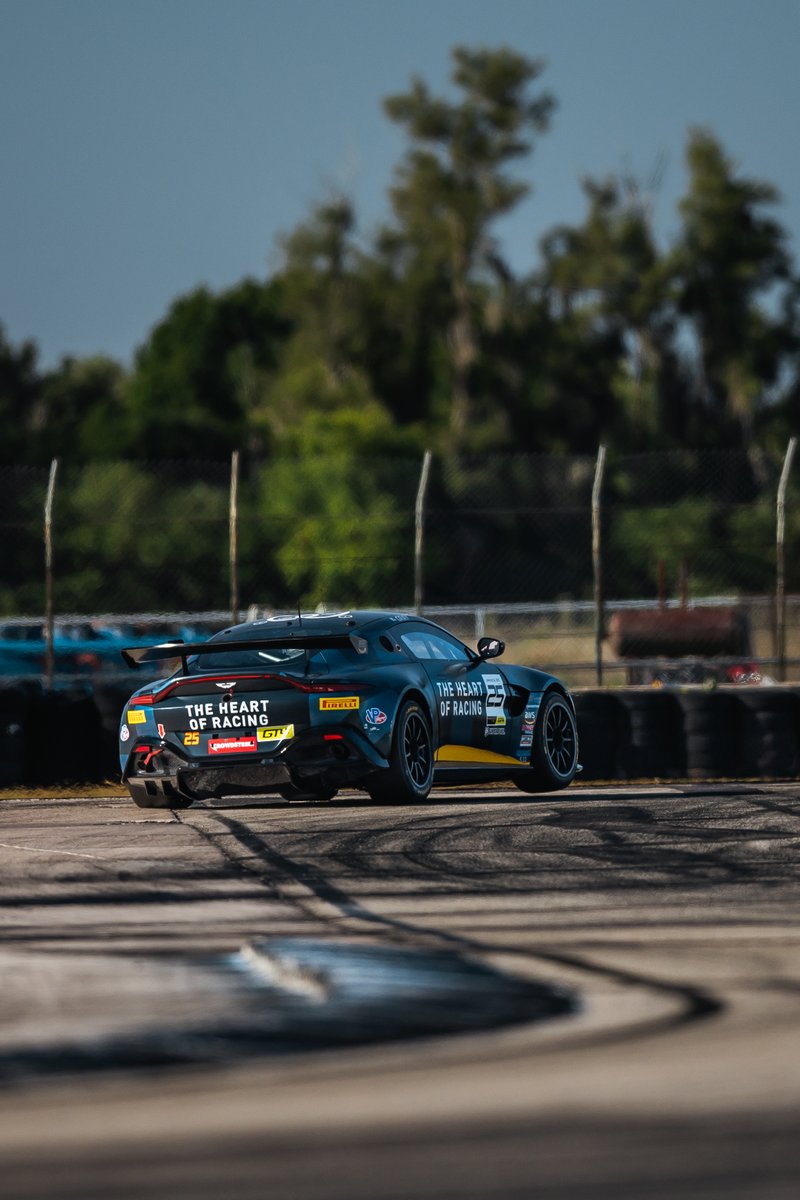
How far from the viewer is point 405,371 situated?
220 ft

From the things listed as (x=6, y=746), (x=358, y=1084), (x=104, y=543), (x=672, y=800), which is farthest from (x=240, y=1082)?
(x=104, y=543)

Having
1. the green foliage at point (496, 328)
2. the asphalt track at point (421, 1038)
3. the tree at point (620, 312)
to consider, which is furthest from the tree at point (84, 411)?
the asphalt track at point (421, 1038)

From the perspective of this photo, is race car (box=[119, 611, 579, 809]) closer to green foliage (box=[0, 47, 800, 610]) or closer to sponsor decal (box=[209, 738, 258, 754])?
sponsor decal (box=[209, 738, 258, 754])

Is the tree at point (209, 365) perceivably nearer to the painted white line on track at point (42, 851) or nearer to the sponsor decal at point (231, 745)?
the sponsor decal at point (231, 745)

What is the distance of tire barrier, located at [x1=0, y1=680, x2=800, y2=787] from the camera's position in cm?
1503

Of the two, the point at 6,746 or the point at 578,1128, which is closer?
the point at 578,1128

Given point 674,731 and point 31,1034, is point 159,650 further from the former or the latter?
point 31,1034

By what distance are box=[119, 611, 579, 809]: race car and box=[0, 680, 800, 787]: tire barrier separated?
167cm

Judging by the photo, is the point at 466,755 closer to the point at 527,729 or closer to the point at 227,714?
the point at 527,729

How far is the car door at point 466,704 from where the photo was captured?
1296cm

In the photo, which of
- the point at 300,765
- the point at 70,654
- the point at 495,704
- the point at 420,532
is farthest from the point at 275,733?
the point at 70,654

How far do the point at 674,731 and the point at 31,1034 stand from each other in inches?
427

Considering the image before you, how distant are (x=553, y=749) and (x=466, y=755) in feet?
3.16

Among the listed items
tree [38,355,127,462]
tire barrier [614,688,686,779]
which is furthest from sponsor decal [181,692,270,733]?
tree [38,355,127,462]
